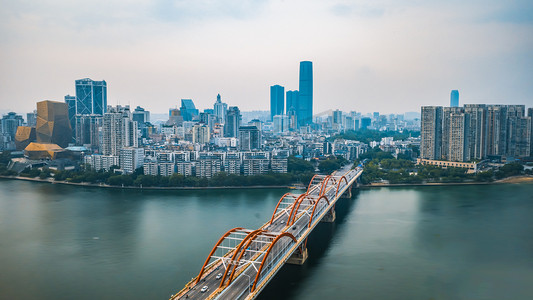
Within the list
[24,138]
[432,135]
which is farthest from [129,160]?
[432,135]

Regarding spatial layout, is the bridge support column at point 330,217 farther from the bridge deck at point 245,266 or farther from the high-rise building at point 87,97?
the high-rise building at point 87,97

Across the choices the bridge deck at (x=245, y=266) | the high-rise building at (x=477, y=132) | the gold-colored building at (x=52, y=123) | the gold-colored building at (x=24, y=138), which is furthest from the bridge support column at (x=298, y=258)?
the gold-colored building at (x=24, y=138)

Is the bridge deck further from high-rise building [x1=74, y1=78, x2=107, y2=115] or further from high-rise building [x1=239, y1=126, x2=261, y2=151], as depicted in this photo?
high-rise building [x1=74, y1=78, x2=107, y2=115]

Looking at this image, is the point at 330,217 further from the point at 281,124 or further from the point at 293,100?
the point at 293,100

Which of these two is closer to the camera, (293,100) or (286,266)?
(286,266)

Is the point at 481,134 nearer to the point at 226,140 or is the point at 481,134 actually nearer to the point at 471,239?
the point at 471,239

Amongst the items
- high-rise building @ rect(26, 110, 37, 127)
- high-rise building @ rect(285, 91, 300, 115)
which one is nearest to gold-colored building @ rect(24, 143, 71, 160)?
high-rise building @ rect(26, 110, 37, 127)
